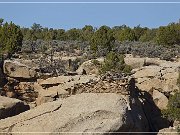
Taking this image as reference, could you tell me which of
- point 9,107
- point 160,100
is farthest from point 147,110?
point 9,107

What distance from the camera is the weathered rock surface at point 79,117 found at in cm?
1145

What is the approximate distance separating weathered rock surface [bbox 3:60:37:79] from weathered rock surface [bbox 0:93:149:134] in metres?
Result: 9.60

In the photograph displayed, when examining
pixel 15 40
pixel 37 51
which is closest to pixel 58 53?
pixel 37 51

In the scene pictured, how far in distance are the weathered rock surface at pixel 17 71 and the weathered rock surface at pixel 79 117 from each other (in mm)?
9599

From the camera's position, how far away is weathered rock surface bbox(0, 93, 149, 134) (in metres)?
11.4

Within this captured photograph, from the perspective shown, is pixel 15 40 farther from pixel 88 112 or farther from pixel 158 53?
pixel 88 112

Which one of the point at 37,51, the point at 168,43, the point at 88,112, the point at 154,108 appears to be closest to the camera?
the point at 88,112

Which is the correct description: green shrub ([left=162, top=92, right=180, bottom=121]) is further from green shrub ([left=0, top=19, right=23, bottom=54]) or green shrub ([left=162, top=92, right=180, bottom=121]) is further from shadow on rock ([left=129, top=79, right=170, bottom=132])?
green shrub ([left=0, top=19, right=23, bottom=54])

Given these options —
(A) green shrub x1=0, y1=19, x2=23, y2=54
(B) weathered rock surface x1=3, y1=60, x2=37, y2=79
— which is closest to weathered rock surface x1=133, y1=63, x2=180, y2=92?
(B) weathered rock surface x1=3, y1=60, x2=37, y2=79

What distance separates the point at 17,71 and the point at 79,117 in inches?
436

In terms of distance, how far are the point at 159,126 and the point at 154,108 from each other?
1.83m

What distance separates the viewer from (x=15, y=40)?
33.0 meters

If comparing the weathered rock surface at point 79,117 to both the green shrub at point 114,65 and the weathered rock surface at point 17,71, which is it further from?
the weathered rock surface at point 17,71

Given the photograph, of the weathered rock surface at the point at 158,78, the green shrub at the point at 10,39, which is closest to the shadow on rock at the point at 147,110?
the weathered rock surface at the point at 158,78
